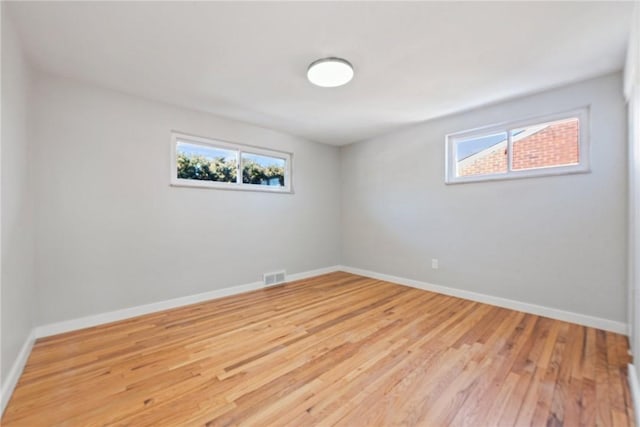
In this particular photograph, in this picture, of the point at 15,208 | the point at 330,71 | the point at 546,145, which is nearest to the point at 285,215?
the point at 330,71

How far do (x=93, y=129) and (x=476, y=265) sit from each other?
4465 millimetres

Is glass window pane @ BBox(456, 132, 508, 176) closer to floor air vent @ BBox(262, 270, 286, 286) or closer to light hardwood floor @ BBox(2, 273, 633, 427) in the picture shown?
light hardwood floor @ BBox(2, 273, 633, 427)

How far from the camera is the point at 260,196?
385 cm

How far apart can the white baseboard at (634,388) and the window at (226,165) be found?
380 cm

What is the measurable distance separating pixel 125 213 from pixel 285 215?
2.05m

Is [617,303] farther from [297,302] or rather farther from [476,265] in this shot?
[297,302]

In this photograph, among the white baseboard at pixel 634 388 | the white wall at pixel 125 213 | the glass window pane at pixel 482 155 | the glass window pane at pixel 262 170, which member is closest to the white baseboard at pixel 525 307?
the white baseboard at pixel 634 388

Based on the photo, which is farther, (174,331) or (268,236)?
(268,236)

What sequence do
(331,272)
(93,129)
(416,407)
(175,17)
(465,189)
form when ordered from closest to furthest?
(416,407)
(175,17)
(93,129)
(465,189)
(331,272)

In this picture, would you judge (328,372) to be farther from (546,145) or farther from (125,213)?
(546,145)

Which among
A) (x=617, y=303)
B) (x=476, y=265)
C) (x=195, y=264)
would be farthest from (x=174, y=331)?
(x=617, y=303)

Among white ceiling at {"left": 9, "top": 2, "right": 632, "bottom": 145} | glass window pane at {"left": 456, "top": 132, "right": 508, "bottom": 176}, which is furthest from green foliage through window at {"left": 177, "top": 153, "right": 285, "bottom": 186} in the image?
glass window pane at {"left": 456, "top": 132, "right": 508, "bottom": 176}

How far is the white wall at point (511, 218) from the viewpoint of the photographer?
2.41m

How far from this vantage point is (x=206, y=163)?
3.39 meters
